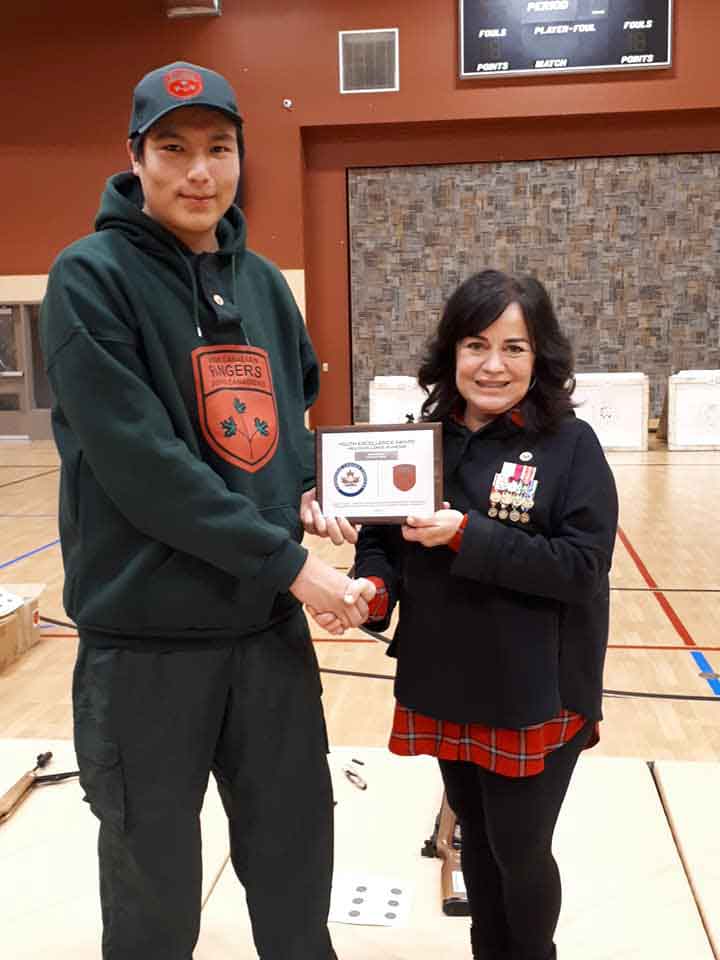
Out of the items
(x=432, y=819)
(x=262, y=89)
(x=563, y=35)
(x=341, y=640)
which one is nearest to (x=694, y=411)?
(x=563, y=35)

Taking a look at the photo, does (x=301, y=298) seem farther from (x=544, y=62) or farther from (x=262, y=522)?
(x=262, y=522)

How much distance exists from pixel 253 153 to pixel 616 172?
3.87 m

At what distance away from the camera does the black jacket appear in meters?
1.41

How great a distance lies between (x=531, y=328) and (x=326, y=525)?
0.46 m

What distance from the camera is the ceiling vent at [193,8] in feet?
30.7

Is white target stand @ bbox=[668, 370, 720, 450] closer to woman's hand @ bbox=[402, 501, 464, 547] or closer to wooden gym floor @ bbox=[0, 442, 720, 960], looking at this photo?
wooden gym floor @ bbox=[0, 442, 720, 960]

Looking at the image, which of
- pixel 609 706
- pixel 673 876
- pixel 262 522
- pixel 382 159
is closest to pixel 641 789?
pixel 673 876

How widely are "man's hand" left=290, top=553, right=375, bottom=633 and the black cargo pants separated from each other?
0.13m

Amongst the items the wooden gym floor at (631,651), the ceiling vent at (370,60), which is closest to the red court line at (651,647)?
the wooden gym floor at (631,651)

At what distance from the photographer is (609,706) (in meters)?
3.19

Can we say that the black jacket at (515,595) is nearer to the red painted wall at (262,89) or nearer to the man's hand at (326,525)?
the man's hand at (326,525)

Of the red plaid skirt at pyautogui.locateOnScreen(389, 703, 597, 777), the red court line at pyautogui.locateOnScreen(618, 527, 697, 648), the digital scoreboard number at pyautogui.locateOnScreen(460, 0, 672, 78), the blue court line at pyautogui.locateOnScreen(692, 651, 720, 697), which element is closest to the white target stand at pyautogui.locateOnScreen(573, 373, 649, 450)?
the digital scoreboard number at pyautogui.locateOnScreen(460, 0, 672, 78)

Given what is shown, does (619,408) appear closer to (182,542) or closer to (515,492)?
(515,492)

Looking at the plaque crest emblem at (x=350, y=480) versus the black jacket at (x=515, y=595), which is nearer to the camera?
the black jacket at (x=515, y=595)
